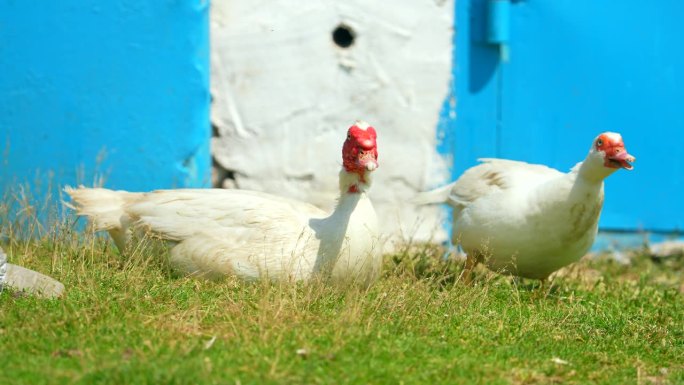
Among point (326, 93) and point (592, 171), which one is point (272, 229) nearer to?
point (592, 171)

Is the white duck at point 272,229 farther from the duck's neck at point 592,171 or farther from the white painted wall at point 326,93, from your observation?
the white painted wall at point 326,93

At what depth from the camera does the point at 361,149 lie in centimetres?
610

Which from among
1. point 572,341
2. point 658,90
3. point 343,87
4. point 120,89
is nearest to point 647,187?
point 658,90

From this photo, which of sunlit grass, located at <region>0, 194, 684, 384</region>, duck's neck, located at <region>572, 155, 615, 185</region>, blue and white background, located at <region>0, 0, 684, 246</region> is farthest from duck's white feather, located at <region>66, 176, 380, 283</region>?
blue and white background, located at <region>0, 0, 684, 246</region>

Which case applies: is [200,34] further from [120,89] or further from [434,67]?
[434,67]

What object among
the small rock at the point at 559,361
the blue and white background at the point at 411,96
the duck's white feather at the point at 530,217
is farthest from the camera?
the blue and white background at the point at 411,96

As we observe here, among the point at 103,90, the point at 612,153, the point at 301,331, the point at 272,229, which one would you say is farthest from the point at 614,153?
the point at 103,90

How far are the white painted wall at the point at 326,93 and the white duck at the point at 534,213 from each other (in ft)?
5.87

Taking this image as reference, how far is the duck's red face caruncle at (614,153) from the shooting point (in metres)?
6.20

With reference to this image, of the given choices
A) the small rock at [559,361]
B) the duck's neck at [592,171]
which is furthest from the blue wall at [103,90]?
the small rock at [559,361]

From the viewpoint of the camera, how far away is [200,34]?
27.4 feet

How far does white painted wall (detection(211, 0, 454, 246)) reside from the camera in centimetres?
883

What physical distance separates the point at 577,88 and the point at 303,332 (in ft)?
16.7

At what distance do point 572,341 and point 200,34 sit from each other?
4.32 metres
